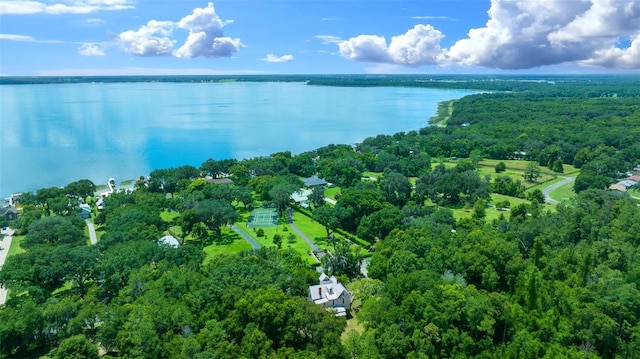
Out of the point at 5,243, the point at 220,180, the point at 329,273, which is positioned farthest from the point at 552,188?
the point at 5,243

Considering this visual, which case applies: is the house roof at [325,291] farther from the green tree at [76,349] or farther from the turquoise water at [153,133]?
the turquoise water at [153,133]

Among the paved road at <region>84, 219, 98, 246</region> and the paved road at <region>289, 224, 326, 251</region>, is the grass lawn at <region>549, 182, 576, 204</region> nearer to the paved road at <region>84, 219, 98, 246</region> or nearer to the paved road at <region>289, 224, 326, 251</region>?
the paved road at <region>289, 224, 326, 251</region>

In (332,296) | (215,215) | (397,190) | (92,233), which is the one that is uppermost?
(215,215)

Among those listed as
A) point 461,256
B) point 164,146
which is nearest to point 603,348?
point 461,256

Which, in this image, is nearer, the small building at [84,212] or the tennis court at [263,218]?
the tennis court at [263,218]

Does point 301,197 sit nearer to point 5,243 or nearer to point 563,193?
point 5,243

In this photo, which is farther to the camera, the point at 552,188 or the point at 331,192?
the point at 552,188

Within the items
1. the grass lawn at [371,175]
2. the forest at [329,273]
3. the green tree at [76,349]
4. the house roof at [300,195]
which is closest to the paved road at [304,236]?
the forest at [329,273]
